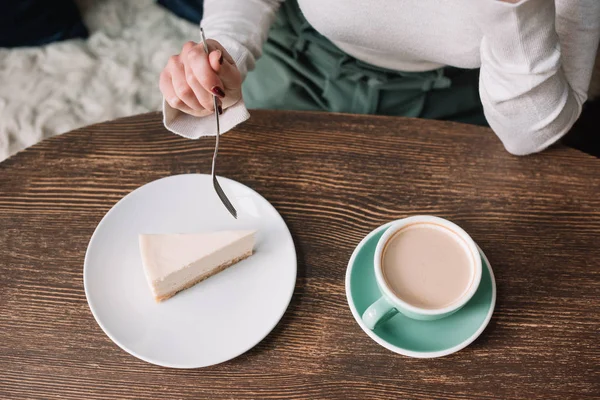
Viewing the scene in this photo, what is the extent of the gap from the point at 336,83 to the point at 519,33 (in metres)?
0.38

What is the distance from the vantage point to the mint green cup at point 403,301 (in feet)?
2.04

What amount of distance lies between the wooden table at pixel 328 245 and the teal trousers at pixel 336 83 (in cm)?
18

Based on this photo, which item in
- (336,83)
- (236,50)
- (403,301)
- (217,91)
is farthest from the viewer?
(336,83)

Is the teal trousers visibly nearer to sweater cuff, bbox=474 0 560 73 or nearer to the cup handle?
sweater cuff, bbox=474 0 560 73

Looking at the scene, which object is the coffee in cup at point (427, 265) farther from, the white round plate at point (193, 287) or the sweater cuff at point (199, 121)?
the sweater cuff at point (199, 121)

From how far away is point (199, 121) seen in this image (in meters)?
0.80

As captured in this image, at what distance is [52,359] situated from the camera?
67 centimetres

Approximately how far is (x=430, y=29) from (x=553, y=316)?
1.42ft

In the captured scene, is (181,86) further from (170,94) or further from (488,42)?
(488,42)

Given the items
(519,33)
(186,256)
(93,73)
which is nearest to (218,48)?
(186,256)

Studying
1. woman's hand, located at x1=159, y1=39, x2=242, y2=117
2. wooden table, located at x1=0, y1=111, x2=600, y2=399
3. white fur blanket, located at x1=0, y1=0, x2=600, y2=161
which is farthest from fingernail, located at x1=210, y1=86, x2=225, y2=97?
white fur blanket, located at x1=0, y1=0, x2=600, y2=161

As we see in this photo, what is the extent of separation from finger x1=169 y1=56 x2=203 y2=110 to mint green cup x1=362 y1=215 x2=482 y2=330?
31 cm

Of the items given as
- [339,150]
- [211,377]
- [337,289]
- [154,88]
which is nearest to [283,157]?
[339,150]

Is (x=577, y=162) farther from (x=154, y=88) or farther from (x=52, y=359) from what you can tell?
(x=154, y=88)
